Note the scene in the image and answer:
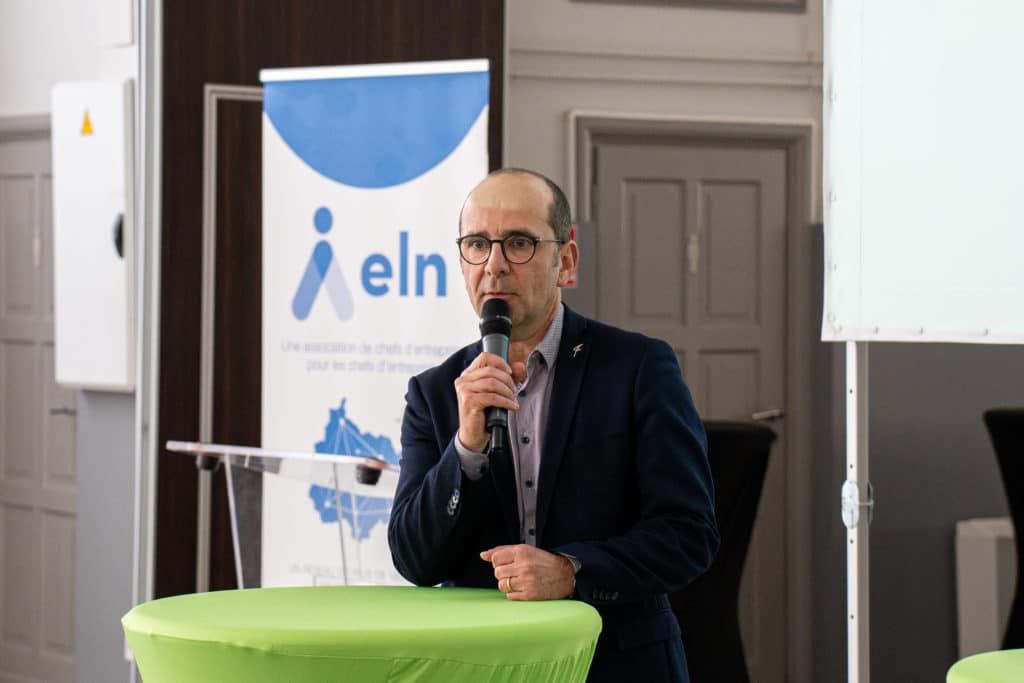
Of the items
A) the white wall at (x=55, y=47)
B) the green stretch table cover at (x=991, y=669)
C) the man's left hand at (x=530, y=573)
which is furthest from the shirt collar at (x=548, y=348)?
the white wall at (x=55, y=47)

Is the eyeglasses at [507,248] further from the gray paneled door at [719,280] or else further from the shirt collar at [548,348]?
the gray paneled door at [719,280]

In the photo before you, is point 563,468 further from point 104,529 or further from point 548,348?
point 104,529

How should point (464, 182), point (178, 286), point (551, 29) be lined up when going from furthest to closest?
point (551, 29)
point (178, 286)
point (464, 182)

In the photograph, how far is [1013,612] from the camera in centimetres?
386

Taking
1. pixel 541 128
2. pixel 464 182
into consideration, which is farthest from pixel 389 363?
pixel 541 128

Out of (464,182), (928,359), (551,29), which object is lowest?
(928,359)

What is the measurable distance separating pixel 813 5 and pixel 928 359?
1.50 metres

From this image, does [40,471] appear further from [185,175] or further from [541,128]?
[541,128]

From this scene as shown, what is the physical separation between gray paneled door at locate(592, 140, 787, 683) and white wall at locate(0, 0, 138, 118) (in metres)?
1.89

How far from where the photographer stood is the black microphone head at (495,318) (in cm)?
160

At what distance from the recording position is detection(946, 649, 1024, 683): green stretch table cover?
133 cm

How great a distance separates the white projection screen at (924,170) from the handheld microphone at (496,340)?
101 centimetres

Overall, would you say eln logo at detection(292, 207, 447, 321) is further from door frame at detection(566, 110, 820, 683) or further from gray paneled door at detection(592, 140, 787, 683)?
door frame at detection(566, 110, 820, 683)

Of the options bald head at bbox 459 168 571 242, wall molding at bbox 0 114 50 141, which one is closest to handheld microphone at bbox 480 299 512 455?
bald head at bbox 459 168 571 242
